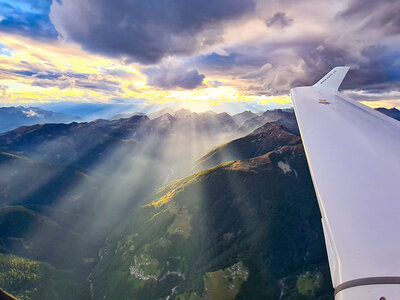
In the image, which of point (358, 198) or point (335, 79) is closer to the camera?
point (358, 198)

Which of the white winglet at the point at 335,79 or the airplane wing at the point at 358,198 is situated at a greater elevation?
the white winglet at the point at 335,79

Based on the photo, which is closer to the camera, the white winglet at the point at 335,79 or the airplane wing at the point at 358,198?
the airplane wing at the point at 358,198

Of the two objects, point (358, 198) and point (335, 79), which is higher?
point (335, 79)

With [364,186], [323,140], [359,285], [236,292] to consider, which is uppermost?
[323,140]

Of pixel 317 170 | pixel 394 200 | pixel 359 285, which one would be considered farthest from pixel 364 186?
pixel 359 285

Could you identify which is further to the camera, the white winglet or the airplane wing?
the white winglet

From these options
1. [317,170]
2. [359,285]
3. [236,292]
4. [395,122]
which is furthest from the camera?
[236,292]

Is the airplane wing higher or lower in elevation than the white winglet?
lower

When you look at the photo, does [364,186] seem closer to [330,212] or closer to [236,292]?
[330,212]
